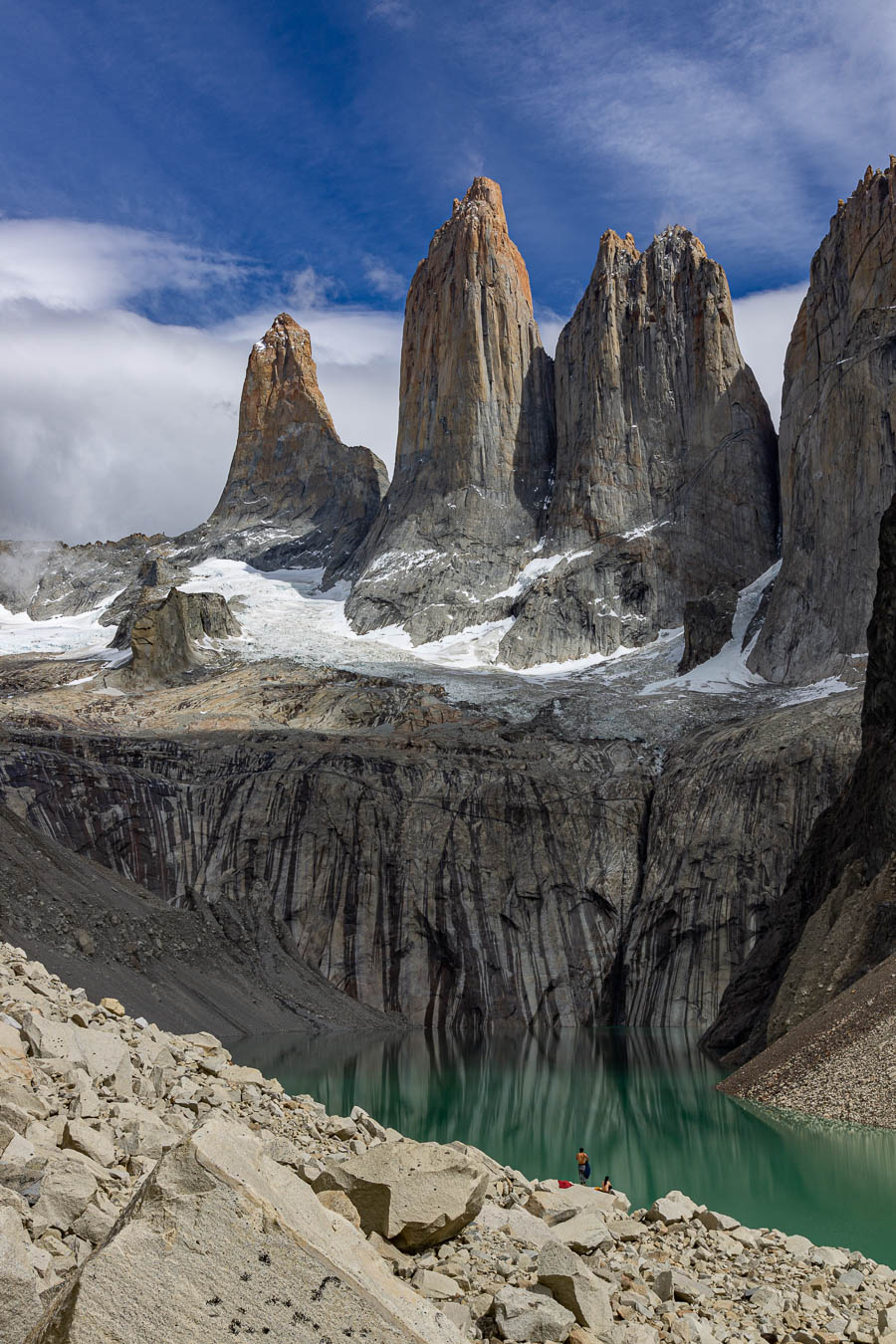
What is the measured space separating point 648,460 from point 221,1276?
Result: 9548 centimetres

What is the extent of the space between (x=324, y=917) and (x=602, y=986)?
Result: 1332 centimetres

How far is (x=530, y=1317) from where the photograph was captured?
6688 mm

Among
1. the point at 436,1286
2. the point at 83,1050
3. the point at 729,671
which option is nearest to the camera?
the point at 436,1286

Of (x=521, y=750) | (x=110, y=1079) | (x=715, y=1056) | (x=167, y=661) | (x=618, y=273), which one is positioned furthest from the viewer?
(x=618, y=273)

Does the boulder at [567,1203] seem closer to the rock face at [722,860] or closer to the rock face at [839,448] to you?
the rock face at [722,860]

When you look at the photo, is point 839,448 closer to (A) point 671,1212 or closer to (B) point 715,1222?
(B) point 715,1222

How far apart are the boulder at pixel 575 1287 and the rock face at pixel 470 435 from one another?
89205 millimetres

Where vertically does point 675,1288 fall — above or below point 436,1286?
below

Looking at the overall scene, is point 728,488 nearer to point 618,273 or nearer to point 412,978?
point 618,273

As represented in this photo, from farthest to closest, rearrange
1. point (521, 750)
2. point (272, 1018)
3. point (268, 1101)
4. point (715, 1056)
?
point (521, 750), point (272, 1018), point (715, 1056), point (268, 1101)

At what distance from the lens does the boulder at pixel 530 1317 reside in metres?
6.61

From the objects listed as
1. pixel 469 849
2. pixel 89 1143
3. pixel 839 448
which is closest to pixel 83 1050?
pixel 89 1143

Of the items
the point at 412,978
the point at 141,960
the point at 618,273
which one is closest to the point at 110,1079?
the point at 141,960

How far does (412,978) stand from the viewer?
2034 inches
